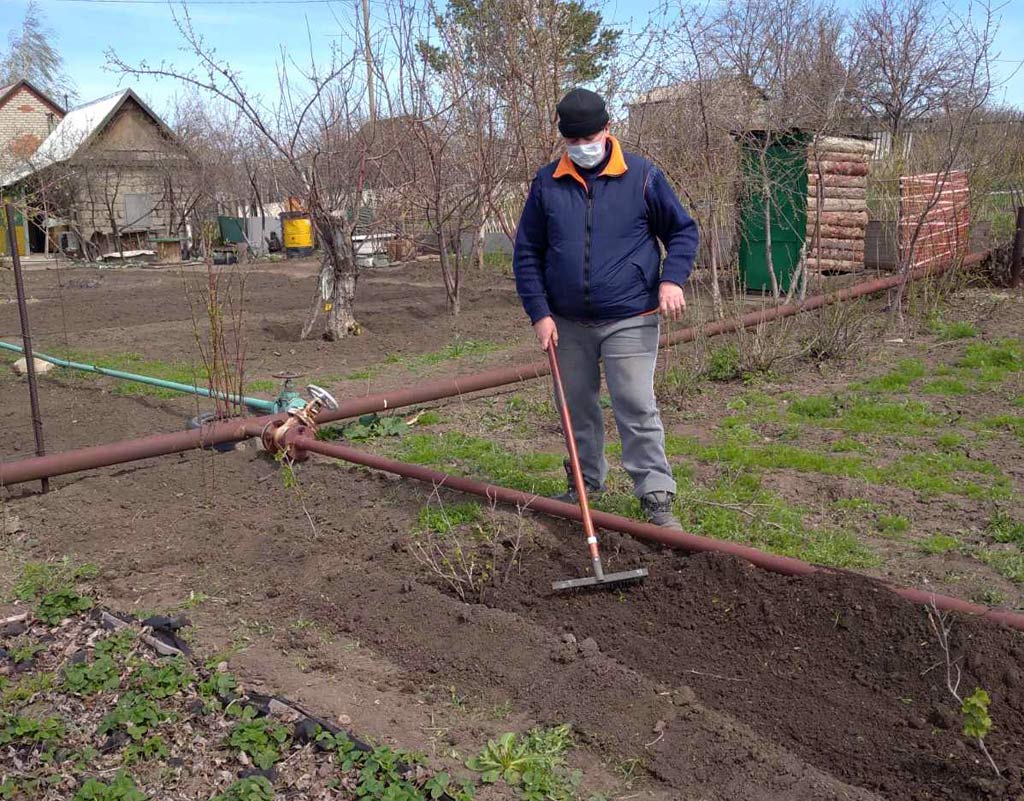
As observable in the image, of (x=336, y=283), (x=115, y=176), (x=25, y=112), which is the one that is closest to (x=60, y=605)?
(x=336, y=283)

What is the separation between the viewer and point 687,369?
7.57m

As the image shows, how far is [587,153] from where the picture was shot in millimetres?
4352

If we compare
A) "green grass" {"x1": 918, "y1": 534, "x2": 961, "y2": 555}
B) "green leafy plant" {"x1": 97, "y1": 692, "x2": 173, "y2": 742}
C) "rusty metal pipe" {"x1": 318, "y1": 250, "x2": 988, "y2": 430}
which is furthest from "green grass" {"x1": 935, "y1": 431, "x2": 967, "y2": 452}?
"green leafy plant" {"x1": 97, "y1": 692, "x2": 173, "y2": 742}

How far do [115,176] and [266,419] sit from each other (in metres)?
27.7

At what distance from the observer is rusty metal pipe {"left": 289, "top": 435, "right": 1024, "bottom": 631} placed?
3.41 meters

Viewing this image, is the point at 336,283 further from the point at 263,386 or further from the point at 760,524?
the point at 760,524

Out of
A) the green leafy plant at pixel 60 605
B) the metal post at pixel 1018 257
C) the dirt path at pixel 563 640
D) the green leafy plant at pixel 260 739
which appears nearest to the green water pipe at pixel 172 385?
the dirt path at pixel 563 640

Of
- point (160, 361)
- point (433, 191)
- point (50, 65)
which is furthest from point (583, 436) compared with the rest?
point (50, 65)

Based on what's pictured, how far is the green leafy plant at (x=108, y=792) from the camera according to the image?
2.78m

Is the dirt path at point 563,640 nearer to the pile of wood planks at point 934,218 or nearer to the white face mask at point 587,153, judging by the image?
the white face mask at point 587,153

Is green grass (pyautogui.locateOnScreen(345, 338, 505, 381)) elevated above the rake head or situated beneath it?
elevated above

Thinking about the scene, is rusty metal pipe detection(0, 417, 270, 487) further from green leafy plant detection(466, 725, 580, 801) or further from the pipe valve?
green leafy plant detection(466, 725, 580, 801)

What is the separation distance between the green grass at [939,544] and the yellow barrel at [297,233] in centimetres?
2246

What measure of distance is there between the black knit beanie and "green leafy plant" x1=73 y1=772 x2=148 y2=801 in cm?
289
